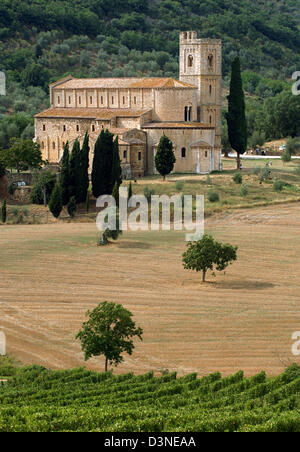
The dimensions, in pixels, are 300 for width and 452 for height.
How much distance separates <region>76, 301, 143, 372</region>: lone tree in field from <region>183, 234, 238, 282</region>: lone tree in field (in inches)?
411

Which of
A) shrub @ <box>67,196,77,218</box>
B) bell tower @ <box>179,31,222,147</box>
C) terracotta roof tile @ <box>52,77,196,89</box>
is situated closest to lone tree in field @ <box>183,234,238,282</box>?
shrub @ <box>67,196,77,218</box>

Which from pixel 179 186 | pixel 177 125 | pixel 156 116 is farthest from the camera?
pixel 156 116

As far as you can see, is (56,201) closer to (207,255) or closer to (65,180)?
(65,180)

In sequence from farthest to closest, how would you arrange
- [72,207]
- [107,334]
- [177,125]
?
[177,125], [72,207], [107,334]

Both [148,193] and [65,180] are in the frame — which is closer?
[65,180]

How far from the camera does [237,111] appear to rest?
62.5 m

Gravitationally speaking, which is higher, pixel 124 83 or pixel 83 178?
pixel 124 83

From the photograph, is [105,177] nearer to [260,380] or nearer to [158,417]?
[260,380]

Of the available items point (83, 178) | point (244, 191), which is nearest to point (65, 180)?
point (83, 178)

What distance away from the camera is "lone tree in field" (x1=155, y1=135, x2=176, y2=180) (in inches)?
2260

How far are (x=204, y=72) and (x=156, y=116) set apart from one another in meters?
4.44

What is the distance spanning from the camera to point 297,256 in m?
43.3

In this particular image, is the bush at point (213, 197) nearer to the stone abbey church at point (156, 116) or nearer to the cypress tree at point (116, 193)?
the cypress tree at point (116, 193)

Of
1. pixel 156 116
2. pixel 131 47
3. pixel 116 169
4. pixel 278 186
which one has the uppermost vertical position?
pixel 131 47
